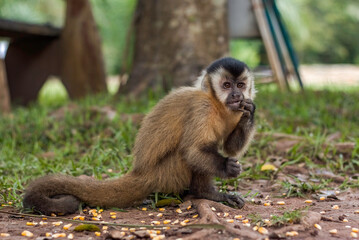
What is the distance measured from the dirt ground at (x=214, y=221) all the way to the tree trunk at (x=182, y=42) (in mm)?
3546

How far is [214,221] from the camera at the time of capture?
3.12 meters

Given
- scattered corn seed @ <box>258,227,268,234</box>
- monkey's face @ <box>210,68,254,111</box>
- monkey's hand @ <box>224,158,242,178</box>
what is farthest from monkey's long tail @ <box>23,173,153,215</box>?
scattered corn seed @ <box>258,227,268,234</box>

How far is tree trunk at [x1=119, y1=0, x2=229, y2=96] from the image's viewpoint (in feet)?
23.6

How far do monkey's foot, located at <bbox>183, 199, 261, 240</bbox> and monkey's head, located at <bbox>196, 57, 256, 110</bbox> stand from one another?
797mm

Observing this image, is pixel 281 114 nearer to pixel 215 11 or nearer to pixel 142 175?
pixel 215 11

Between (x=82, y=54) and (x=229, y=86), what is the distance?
19.1 ft

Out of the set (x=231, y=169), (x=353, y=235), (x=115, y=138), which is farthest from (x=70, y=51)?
(x=353, y=235)

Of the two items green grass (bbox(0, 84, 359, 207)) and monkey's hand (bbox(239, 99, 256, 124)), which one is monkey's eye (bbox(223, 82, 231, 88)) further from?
green grass (bbox(0, 84, 359, 207))

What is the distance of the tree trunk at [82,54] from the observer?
9133 mm

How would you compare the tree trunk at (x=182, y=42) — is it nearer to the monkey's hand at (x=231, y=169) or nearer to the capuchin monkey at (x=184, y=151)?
the capuchin monkey at (x=184, y=151)

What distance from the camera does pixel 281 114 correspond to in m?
6.48

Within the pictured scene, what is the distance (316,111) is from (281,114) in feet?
1.76

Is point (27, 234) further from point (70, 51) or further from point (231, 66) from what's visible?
point (70, 51)

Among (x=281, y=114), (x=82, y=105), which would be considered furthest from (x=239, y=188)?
(x=82, y=105)
